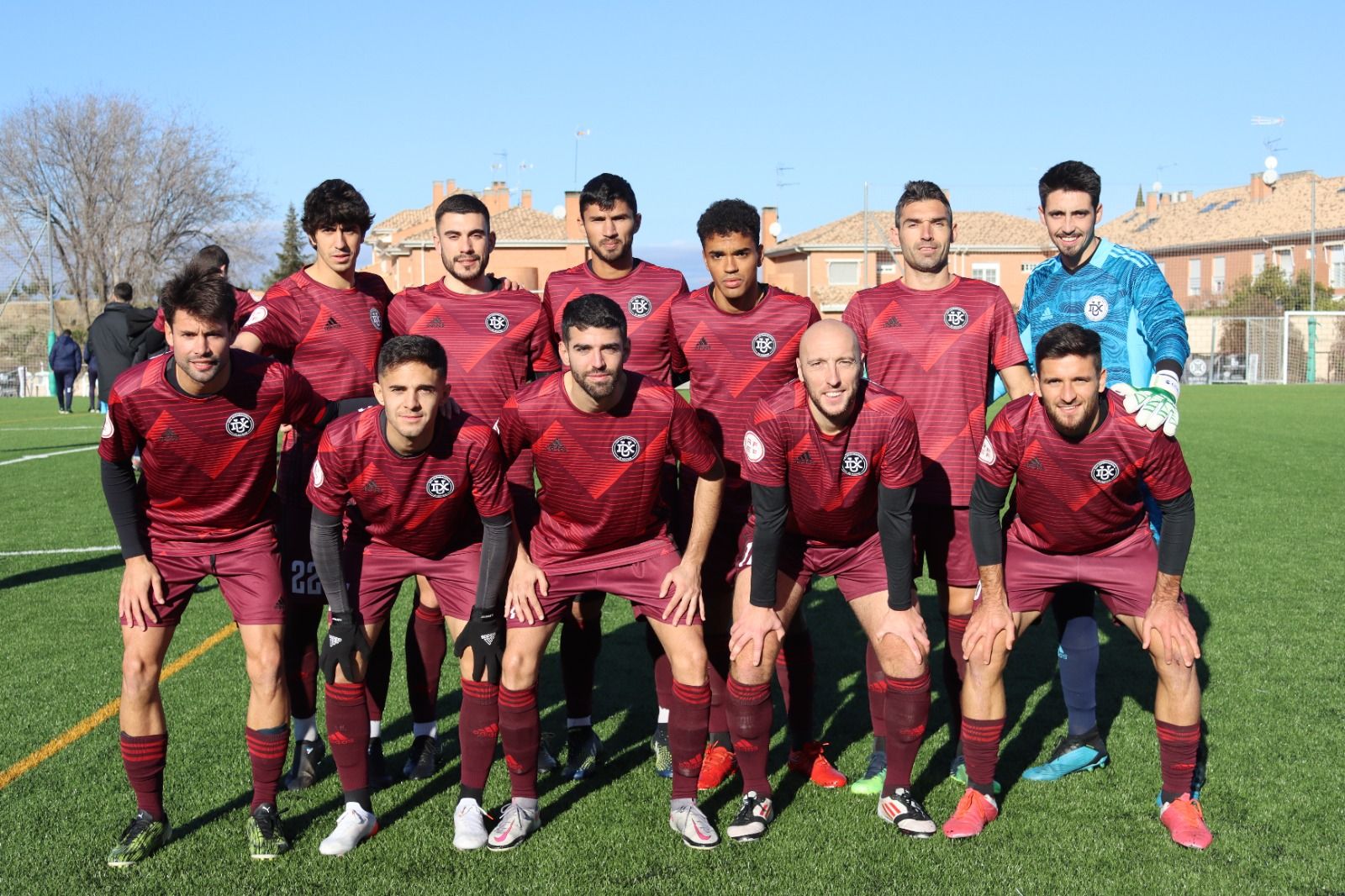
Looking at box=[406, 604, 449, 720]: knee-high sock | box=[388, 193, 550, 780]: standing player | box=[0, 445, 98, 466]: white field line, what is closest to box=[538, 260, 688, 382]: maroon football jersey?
box=[388, 193, 550, 780]: standing player

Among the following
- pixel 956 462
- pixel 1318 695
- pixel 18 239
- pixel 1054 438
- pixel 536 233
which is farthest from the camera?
pixel 536 233

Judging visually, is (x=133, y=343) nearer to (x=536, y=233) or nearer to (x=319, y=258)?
(x=319, y=258)

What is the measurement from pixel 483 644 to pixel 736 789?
1269 mm

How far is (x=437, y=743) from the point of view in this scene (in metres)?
5.12

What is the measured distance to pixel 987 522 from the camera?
4406 mm

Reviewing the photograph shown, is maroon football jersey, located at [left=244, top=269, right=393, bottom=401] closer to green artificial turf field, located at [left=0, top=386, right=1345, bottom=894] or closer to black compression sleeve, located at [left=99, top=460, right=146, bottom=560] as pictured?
black compression sleeve, located at [left=99, top=460, right=146, bottom=560]

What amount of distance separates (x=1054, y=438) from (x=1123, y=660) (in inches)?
109

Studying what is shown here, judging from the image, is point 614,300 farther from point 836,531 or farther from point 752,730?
point 752,730

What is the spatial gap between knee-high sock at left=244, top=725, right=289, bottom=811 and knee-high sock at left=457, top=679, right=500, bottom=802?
64cm

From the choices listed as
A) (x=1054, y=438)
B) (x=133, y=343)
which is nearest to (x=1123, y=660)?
(x=1054, y=438)

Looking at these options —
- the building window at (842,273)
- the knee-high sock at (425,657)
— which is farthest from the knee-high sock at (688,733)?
the building window at (842,273)

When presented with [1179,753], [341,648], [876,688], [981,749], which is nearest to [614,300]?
[341,648]

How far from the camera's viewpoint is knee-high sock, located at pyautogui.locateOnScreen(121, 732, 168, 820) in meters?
4.21

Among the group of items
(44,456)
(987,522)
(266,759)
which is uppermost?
(987,522)
